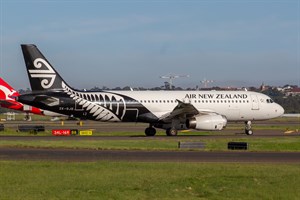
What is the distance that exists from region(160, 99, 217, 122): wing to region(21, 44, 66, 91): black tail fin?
36.5 ft

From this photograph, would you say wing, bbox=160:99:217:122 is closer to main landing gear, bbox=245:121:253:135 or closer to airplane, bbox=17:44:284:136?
airplane, bbox=17:44:284:136

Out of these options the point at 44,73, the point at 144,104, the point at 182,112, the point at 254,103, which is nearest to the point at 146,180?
the point at 44,73

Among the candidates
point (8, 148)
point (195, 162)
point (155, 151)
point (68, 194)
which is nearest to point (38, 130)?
point (8, 148)

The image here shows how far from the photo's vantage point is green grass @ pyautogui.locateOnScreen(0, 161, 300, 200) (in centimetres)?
2055

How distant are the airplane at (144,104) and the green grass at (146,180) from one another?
88.5ft

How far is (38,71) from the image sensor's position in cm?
5641

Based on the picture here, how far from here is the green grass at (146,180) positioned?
2055 cm

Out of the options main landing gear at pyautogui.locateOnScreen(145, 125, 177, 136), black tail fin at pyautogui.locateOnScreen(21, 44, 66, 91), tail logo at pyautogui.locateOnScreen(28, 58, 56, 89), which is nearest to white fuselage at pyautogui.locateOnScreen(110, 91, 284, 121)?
main landing gear at pyautogui.locateOnScreen(145, 125, 177, 136)

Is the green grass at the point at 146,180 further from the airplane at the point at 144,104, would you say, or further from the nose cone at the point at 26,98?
the airplane at the point at 144,104

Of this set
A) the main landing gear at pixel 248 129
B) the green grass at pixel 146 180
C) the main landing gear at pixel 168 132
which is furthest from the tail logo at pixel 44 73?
the green grass at pixel 146 180

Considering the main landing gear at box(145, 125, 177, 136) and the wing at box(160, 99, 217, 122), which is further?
the main landing gear at box(145, 125, 177, 136)

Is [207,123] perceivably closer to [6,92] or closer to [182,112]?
[182,112]

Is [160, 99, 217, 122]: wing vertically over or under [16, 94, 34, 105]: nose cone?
under

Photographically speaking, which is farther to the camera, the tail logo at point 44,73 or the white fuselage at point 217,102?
the white fuselage at point 217,102
